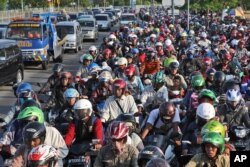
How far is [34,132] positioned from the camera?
25.2 feet

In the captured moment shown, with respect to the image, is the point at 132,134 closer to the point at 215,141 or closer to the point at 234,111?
the point at 215,141

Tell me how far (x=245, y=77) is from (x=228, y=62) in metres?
1.40

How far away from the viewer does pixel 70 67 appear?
3091 centimetres

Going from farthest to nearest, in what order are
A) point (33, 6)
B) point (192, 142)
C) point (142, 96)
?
point (33, 6)
point (142, 96)
point (192, 142)

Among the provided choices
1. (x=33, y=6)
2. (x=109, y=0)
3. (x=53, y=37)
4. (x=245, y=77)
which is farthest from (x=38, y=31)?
(x=109, y=0)

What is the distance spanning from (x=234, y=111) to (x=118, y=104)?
1.99m

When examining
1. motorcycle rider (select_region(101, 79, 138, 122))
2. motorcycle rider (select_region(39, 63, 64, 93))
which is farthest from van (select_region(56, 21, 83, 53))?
motorcycle rider (select_region(101, 79, 138, 122))

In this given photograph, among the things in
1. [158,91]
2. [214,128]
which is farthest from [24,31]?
[214,128]

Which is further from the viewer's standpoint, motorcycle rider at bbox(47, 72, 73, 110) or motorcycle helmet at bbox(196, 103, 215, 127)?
motorcycle rider at bbox(47, 72, 73, 110)

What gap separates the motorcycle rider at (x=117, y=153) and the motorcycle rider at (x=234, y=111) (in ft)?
10.4

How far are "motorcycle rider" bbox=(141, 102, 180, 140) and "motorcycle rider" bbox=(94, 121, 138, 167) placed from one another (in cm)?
195

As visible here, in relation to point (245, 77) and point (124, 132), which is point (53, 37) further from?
point (124, 132)

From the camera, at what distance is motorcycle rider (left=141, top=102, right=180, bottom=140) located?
965 cm

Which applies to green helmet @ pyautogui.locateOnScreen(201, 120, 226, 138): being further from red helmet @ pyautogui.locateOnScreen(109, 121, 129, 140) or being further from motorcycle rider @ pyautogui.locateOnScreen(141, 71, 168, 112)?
motorcycle rider @ pyautogui.locateOnScreen(141, 71, 168, 112)
